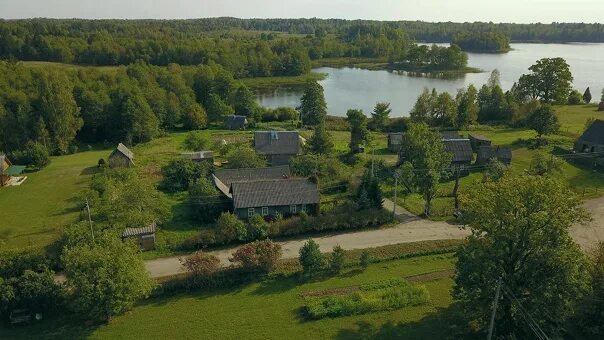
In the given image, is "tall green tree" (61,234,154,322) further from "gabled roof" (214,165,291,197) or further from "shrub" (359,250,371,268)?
"gabled roof" (214,165,291,197)

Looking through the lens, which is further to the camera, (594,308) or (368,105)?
(368,105)

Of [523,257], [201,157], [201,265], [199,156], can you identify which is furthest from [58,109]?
[523,257]

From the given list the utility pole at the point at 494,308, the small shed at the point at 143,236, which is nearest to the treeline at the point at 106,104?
the small shed at the point at 143,236

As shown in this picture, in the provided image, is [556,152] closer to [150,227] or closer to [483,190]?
[483,190]

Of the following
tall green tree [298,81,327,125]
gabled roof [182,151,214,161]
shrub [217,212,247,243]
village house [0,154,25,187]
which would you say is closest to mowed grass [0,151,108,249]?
village house [0,154,25,187]

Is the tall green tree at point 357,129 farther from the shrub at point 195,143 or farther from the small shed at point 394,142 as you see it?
the shrub at point 195,143

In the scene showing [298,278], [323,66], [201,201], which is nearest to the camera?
[298,278]

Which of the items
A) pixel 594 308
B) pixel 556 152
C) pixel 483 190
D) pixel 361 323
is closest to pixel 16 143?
pixel 361 323
